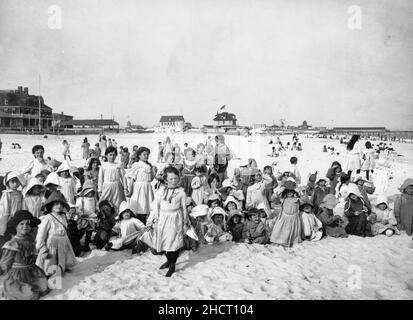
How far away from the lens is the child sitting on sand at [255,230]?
604cm

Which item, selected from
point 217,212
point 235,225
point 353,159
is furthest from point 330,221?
point 353,159

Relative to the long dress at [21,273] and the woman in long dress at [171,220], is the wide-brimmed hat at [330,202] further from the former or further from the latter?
the long dress at [21,273]

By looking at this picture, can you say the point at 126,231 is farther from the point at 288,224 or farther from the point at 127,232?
the point at 288,224

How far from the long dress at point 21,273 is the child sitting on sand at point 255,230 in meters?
3.66

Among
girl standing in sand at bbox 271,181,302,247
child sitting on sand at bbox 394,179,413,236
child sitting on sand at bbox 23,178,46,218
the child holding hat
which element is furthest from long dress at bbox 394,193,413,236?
child sitting on sand at bbox 23,178,46,218

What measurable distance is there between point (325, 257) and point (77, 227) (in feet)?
14.7

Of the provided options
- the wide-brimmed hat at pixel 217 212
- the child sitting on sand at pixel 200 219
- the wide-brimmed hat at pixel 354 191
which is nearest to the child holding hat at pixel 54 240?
the child sitting on sand at pixel 200 219

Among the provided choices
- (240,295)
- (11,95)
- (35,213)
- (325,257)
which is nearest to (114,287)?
(240,295)

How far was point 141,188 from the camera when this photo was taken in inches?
265

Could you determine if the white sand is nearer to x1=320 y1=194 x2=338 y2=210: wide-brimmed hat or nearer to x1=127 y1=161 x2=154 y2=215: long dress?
x1=320 y1=194 x2=338 y2=210: wide-brimmed hat

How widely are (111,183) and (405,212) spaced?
21.4ft

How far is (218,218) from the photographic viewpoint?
631cm

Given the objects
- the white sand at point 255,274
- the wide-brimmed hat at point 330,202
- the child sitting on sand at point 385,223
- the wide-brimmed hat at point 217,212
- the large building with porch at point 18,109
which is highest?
the large building with porch at point 18,109
